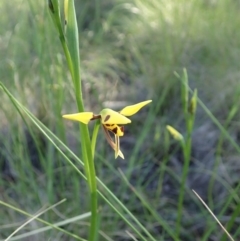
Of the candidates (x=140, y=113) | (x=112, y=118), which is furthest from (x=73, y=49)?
(x=140, y=113)

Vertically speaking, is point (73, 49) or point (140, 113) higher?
point (73, 49)

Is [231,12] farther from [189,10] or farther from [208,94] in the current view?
[208,94]

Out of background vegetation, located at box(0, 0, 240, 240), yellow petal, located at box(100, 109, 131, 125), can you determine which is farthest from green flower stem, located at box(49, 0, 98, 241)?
background vegetation, located at box(0, 0, 240, 240)

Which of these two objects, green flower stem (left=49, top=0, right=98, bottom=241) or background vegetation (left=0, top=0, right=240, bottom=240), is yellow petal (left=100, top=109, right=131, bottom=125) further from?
background vegetation (left=0, top=0, right=240, bottom=240)

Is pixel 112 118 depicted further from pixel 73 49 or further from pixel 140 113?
pixel 140 113

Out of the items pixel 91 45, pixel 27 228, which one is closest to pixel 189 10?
pixel 91 45

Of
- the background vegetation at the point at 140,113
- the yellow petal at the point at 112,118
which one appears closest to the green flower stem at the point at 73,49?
the yellow petal at the point at 112,118
